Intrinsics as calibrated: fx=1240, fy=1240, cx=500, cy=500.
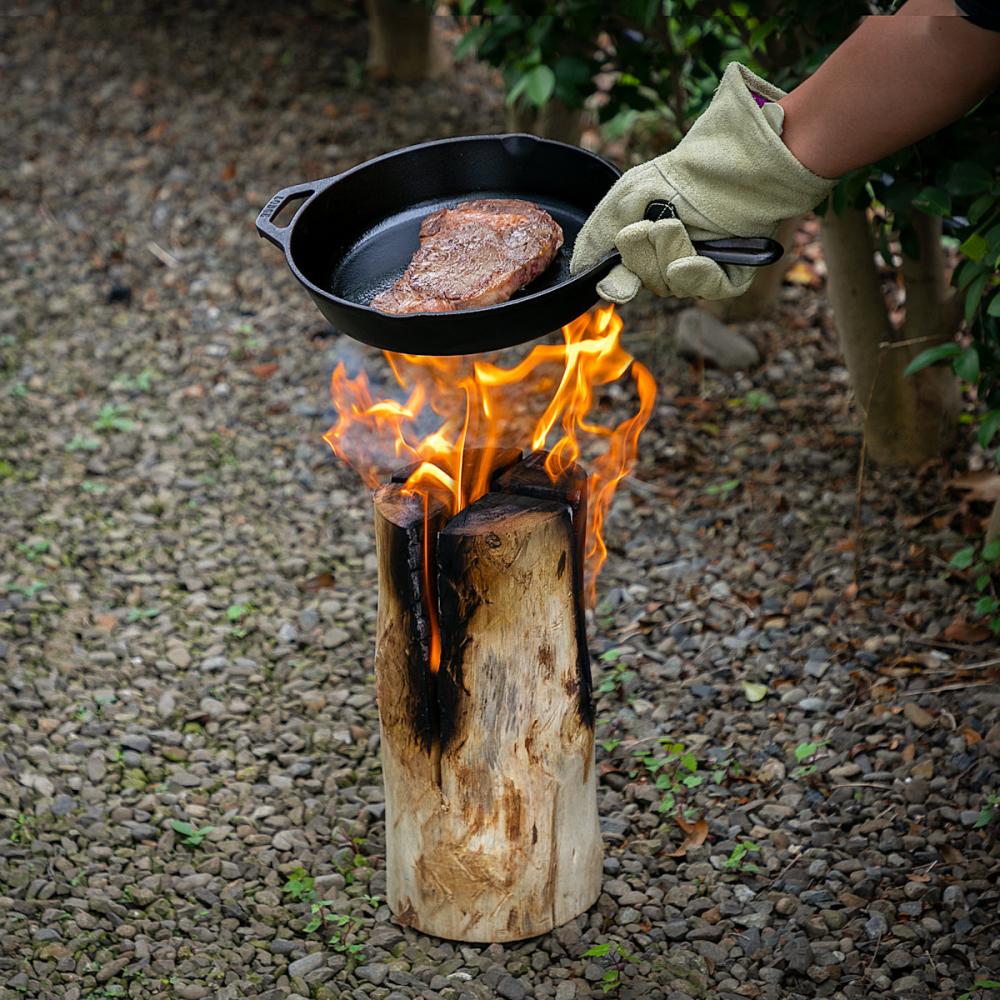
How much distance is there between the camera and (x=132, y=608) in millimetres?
3682

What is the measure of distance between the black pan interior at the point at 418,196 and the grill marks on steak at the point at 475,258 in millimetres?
93

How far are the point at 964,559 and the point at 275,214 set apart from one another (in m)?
2.08

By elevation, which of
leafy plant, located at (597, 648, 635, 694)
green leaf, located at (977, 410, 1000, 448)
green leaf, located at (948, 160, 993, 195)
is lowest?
leafy plant, located at (597, 648, 635, 694)

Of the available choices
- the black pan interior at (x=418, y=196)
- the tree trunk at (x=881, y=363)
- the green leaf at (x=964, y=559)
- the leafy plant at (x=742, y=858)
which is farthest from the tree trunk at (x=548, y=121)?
the leafy plant at (x=742, y=858)

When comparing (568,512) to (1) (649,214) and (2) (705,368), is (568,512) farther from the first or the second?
(2) (705,368)

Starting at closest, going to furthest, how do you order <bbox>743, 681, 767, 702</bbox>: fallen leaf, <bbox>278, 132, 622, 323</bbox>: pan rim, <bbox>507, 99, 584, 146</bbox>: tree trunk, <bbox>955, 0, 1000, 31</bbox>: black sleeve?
<bbox>955, 0, 1000, 31</bbox>: black sleeve, <bbox>278, 132, 622, 323</bbox>: pan rim, <bbox>743, 681, 767, 702</bbox>: fallen leaf, <bbox>507, 99, 584, 146</bbox>: tree trunk

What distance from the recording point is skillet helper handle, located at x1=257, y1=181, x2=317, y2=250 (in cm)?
251

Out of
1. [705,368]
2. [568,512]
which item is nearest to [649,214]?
[568,512]

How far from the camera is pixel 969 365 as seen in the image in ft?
9.69

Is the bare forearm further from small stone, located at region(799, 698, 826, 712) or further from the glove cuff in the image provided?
small stone, located at region(799, 698, 826, 712)

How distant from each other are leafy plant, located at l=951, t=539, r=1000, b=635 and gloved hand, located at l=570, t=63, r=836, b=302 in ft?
4.16

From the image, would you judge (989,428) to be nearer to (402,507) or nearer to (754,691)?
(754,691)

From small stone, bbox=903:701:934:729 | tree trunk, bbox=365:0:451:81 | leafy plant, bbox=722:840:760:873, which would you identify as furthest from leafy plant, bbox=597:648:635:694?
tree trunk, bbox=365:0:451:81

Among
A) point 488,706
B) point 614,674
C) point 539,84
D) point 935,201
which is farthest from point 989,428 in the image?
point 539,84
